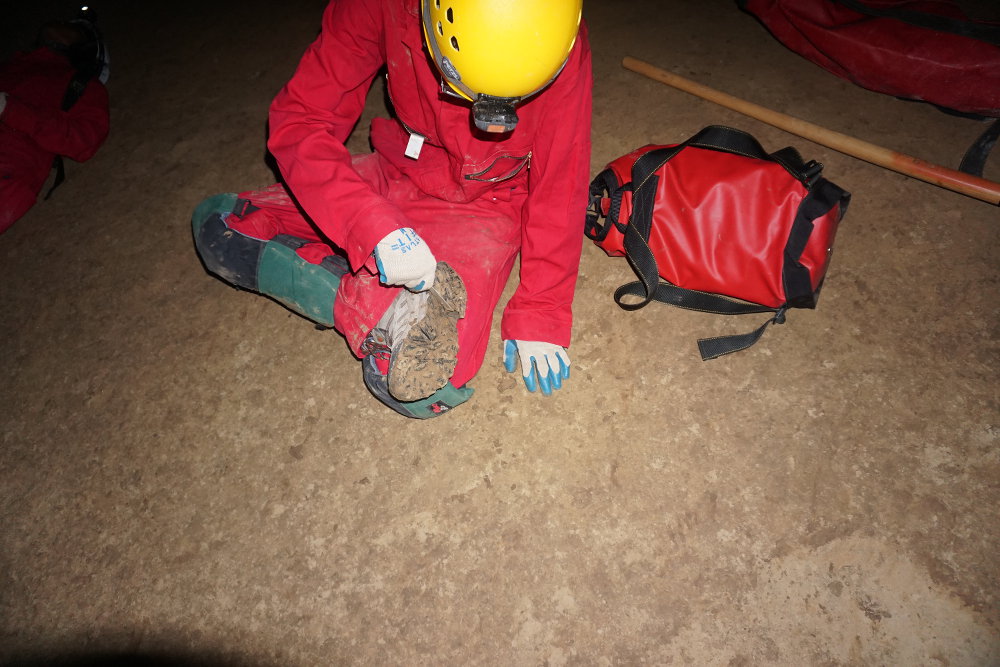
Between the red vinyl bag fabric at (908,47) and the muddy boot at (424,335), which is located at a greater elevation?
the red vinyl bag fabric at (908,47)

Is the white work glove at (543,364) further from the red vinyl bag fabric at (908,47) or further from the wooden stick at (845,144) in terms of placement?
the red vinyl bag fabric at (908,47)

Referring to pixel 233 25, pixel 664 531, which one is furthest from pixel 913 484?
pixel 233 25

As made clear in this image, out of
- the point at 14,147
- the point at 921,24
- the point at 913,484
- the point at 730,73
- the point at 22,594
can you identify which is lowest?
the point at 22,594

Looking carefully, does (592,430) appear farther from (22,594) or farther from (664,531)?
(22,594)

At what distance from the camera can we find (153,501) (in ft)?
5.35

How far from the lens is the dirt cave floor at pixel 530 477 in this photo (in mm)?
1409

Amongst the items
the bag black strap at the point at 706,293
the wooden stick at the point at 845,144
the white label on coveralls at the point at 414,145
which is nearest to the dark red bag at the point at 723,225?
the bag black strap at the point at 706,293

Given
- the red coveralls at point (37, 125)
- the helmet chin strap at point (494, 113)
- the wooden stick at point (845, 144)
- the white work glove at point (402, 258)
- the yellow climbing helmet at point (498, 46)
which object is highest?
the yellow climbing helmet at point (498, 46)

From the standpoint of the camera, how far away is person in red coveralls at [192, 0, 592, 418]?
1.23m

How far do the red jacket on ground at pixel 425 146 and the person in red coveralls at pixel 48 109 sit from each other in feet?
5.39

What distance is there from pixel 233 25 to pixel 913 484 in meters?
4.05

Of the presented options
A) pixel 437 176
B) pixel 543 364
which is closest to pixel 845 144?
pixel 543 364

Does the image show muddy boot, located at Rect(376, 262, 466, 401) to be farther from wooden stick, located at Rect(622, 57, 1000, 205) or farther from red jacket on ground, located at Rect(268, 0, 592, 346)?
wooden stick, located at Rect(622, 57, 1000, 205)

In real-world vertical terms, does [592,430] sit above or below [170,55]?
below
